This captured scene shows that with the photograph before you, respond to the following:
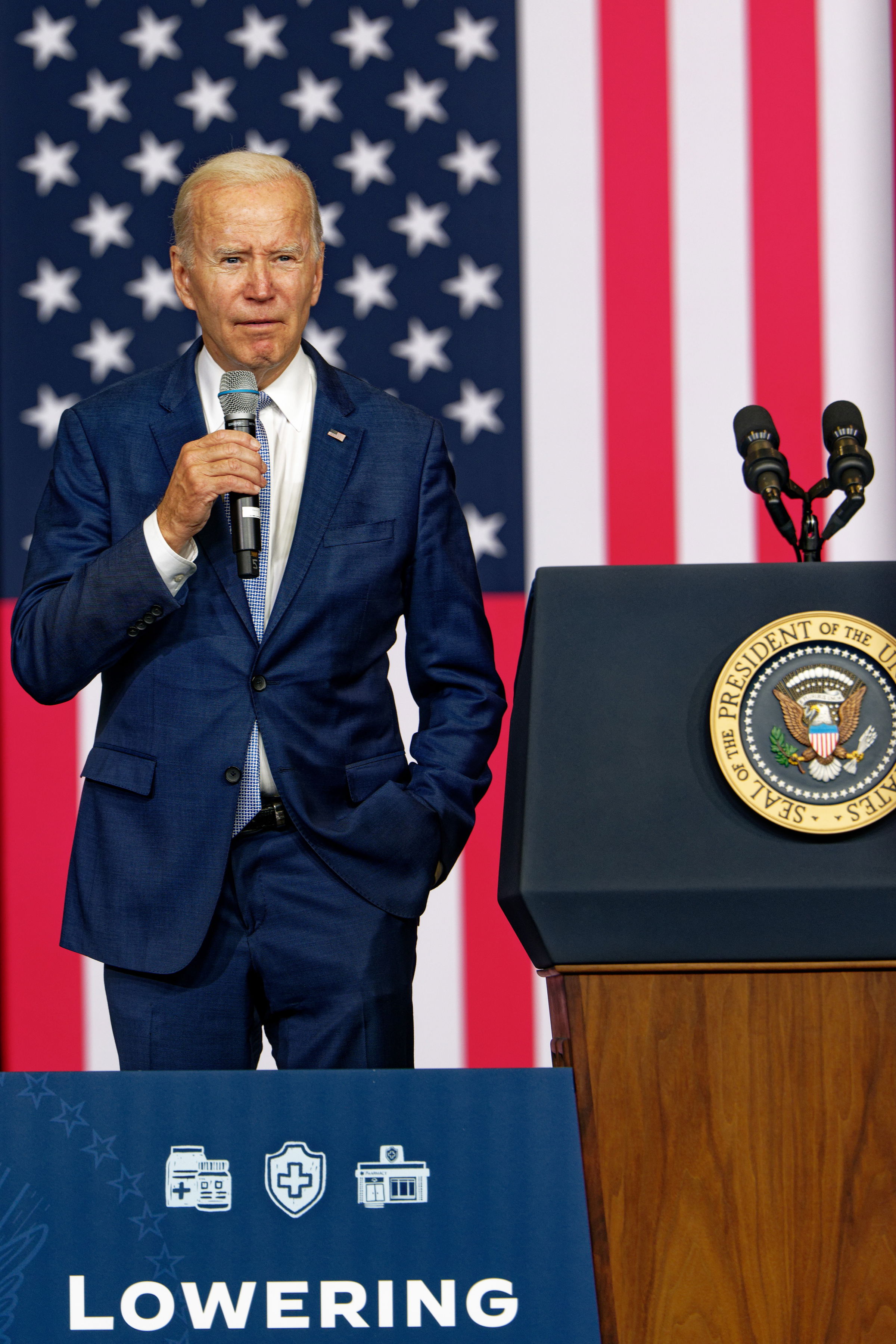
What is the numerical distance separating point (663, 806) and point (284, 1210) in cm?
45

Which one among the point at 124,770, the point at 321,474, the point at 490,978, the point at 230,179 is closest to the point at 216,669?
the point at 124,770

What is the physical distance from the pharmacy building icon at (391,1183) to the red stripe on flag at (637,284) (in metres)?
2.17

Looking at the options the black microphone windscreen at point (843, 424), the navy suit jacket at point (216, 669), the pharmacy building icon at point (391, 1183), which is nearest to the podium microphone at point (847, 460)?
the black microphone windscreen at point (843, 424)

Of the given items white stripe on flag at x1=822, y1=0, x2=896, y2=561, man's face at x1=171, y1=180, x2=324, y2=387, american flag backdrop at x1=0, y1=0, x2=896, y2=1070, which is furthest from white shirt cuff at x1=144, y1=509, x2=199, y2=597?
white stripe on flag at x1=822, y1=0, x2=896, y2=561

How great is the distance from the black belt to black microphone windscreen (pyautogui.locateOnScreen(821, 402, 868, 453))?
73 centimetres

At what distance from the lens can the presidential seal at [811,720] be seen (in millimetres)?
1246

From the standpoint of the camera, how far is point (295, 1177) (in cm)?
113

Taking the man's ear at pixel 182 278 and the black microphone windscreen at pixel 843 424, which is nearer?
the black microphone windscreen at pixel 843 424

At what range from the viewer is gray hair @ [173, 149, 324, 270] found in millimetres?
1730

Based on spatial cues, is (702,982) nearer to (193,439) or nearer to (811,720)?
(811,720)

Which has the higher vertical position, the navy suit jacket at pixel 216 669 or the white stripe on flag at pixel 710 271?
the white stripe on flag at pixel 710 271

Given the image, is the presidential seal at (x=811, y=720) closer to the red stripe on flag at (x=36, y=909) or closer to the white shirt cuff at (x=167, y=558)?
the white shirt cuff at (x=167, y=558)

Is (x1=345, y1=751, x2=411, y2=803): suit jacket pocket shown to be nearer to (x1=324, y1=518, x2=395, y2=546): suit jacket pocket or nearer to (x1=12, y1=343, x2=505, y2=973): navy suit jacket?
(x1=12, y1=343, x2=505, y2=973): navy suit jacket

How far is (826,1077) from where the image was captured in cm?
120
